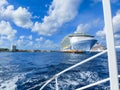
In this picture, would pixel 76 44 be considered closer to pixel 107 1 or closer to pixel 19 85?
pixel 19 85

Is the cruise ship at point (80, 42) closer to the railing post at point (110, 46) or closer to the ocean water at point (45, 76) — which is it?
the ocean water at point (45, 76)

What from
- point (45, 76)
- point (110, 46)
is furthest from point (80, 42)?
point (110, 46)

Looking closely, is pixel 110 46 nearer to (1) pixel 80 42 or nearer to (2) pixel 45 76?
(2) pixel 45 76

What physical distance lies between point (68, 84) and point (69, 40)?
74.1 m

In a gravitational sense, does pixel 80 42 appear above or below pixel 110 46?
above

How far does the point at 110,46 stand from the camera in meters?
1.43

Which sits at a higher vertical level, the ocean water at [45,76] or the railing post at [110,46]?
the railing post at [110,46]

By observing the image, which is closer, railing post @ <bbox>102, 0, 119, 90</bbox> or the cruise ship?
railing post @ <bbox>102, 0, 119, 90</bbox>

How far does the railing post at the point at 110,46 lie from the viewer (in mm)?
1419

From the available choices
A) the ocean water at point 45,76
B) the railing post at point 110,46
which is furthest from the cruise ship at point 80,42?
the railing post at point 110,46

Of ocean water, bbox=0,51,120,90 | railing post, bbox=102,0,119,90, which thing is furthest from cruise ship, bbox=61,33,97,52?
railing post, bbox=102,0,119,90

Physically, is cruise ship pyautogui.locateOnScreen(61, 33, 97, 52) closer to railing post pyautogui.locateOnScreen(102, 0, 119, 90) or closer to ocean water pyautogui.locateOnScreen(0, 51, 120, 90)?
ocean water pyautogui.locateOnScreen(0, 51, 120, 90)

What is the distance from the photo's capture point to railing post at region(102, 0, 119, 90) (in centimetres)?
142

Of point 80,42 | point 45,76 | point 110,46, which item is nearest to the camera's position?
point 110,46
